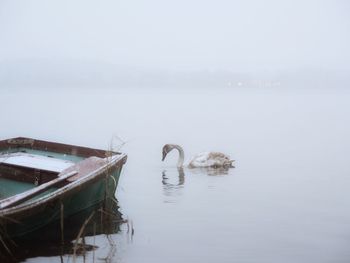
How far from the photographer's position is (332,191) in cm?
1717

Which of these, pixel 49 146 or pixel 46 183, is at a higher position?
pixel 49 146

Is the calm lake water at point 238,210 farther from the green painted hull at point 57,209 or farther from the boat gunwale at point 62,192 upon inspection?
the boat gunwale at point 62,192

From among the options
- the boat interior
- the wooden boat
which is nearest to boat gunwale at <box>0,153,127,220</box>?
the wooden boat

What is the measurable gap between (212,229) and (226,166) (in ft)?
28.0

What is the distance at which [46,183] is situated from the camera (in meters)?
9.93

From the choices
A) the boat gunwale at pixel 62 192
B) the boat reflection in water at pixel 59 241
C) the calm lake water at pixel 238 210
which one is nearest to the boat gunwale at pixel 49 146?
the calm lake water at pixel 238 210

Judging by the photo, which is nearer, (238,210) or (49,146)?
(238,210)

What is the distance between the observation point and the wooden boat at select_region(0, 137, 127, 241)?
923cm

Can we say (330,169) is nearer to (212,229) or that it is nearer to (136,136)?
(212,229)

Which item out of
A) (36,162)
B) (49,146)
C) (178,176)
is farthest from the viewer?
(178,176)

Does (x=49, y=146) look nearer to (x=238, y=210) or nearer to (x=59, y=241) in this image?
(x=59, y=241)

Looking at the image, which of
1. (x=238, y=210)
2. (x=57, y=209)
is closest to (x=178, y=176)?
(x=238, y=210)

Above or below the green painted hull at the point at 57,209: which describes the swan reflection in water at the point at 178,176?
above

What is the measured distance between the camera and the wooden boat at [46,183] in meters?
9.23
